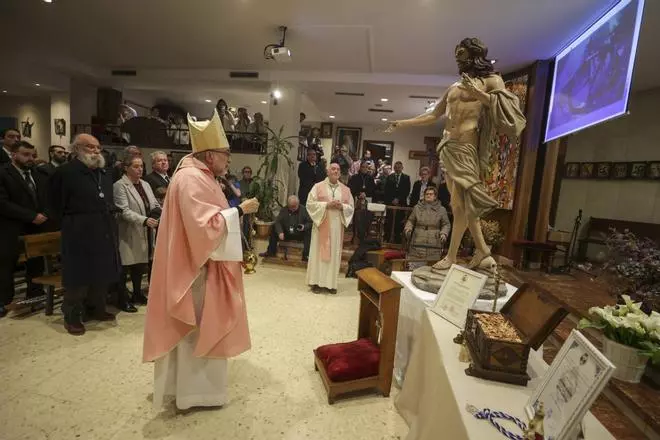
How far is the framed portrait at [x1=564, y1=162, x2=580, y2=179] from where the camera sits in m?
6.74

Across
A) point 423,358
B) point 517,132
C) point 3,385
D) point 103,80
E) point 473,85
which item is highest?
point 103,80

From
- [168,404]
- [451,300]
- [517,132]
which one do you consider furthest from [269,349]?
[517,132]

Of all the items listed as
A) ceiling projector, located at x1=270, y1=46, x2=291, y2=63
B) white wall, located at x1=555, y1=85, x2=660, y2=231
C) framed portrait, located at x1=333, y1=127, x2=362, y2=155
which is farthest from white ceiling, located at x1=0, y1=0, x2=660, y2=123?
framed portrait, located at x1=333, y1=127, x2=362, y2=155

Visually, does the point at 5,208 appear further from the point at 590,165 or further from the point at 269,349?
the point at 590,165

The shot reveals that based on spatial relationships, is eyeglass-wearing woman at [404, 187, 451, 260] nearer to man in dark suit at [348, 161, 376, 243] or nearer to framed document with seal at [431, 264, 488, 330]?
man in dark suit at [348, 161, 376, 243]

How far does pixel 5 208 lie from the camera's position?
2.94 m

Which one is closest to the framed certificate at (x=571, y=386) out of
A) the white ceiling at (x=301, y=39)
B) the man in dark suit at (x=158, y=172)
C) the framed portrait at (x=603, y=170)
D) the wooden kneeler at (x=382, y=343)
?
the wooden kneeler at (x=382, y=343)

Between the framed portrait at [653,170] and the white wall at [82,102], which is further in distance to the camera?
the white wall at [82,102]

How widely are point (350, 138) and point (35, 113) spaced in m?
10.0

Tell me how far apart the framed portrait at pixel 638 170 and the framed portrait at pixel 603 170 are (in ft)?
1.23

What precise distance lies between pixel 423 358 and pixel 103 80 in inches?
358

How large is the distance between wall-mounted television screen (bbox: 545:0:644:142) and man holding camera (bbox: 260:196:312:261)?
3.65m

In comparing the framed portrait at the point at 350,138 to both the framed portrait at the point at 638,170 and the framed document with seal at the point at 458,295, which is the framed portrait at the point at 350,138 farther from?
the framed document with seal at the point at 458,295

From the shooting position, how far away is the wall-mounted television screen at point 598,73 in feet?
8.76
